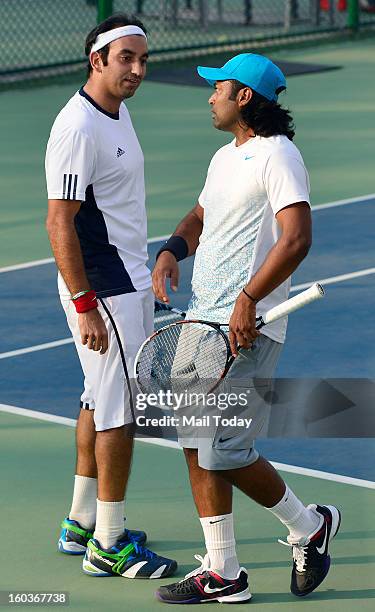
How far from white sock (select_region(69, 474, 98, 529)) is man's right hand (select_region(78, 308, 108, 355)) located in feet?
2.39

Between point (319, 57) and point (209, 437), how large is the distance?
15387mm

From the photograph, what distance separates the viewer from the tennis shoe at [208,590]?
19.8ft

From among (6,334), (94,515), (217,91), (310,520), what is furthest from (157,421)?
(6,334)

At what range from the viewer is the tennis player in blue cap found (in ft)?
18.8

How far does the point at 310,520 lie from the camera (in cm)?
620

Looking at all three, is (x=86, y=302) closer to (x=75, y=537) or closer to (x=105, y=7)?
(x=75, y=537)

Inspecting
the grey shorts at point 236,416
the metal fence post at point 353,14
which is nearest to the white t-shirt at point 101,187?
the grey shorts at point 236,416

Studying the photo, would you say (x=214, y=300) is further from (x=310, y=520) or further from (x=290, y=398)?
(x=290, y=398)

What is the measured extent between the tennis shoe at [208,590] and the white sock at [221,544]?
27 millimetres

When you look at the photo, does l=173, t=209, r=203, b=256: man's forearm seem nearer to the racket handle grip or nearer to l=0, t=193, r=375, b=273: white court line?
the racket handle grip

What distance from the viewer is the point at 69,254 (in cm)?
606

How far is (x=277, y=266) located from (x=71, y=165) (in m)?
0.98

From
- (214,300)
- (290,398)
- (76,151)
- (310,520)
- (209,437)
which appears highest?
(76,151)

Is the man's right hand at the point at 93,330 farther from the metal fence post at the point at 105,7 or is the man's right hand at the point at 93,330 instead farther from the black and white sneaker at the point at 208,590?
the metal fence post at the point at 105,7
